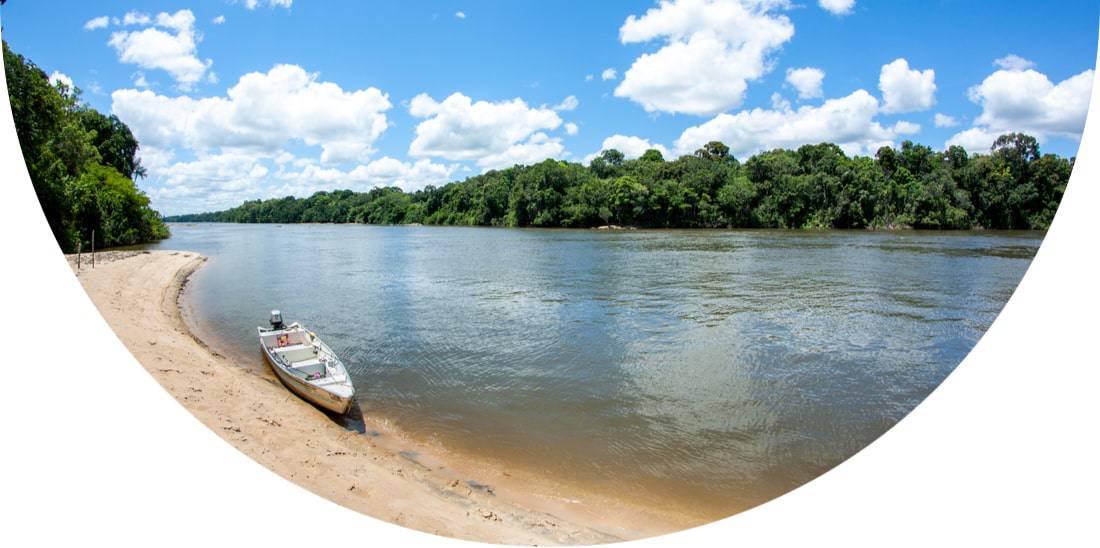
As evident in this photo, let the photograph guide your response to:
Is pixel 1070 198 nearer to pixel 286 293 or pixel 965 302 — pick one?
pixel 965 302

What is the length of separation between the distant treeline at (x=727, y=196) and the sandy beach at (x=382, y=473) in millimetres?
5277

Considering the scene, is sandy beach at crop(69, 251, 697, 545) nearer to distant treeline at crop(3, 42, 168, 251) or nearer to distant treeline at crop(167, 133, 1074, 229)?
distant treeline at crop(3, 42, 168, 251)

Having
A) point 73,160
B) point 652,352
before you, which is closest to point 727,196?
point 652,352

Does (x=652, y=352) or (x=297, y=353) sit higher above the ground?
(x=297, y=353)

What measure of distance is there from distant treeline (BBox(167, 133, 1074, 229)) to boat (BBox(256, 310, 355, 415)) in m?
7.92

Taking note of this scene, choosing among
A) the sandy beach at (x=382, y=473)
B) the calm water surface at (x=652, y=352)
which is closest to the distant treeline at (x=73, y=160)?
the sandy beach at (x=382, y=473)

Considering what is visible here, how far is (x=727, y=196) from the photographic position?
58594 millimetres

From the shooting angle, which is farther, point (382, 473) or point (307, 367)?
point (307, 367)

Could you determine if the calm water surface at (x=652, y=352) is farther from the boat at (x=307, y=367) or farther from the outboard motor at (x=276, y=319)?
the outboard motor at (x=276, y=319)

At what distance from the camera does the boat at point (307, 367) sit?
304 inches

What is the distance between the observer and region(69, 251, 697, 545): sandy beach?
4867mm

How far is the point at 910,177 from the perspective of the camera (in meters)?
29.7

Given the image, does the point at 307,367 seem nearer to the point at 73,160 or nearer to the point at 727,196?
the point at 73,160

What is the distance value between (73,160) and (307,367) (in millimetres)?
14318
